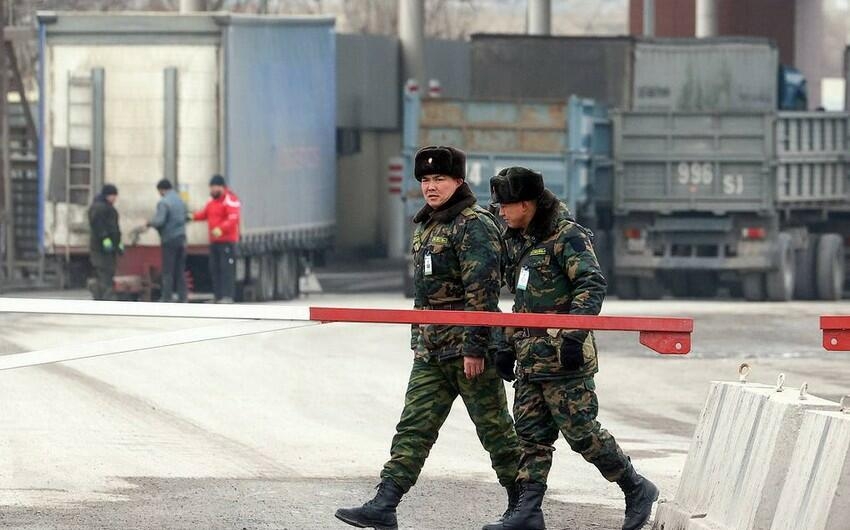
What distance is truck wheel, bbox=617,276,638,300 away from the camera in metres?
27.3

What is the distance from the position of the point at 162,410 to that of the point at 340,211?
2831 centimetres

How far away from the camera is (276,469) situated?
10523 millimetres

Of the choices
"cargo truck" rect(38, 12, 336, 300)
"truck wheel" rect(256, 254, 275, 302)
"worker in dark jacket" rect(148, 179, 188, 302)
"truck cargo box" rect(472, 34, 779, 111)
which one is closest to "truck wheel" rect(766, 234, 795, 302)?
"truck cargo box" rect(472, 34, 779, 111)

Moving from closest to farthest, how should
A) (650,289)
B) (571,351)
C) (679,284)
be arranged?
1. (571,351)
2. (650,289)
3. (679,284)

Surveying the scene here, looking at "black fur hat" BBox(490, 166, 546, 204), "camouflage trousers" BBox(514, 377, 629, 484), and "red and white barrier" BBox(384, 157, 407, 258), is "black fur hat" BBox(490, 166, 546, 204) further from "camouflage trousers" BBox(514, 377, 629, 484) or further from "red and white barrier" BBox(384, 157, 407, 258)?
"red and white barrier" BBox(384, 157, 407, 258)

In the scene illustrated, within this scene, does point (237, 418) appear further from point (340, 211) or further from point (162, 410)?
point (340, 211)

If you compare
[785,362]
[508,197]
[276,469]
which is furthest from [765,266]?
[508,197]

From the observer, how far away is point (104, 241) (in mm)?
23438

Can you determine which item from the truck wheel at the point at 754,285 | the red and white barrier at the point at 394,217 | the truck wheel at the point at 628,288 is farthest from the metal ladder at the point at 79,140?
the red and white barrier at the point at 394,217

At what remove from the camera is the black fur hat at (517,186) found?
7984mm

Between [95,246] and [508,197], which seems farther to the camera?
[95,246]

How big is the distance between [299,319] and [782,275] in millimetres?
18981

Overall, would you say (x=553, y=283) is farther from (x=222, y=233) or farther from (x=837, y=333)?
(x=222, y=233)

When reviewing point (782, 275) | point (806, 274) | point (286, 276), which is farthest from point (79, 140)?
point (806, 274)
